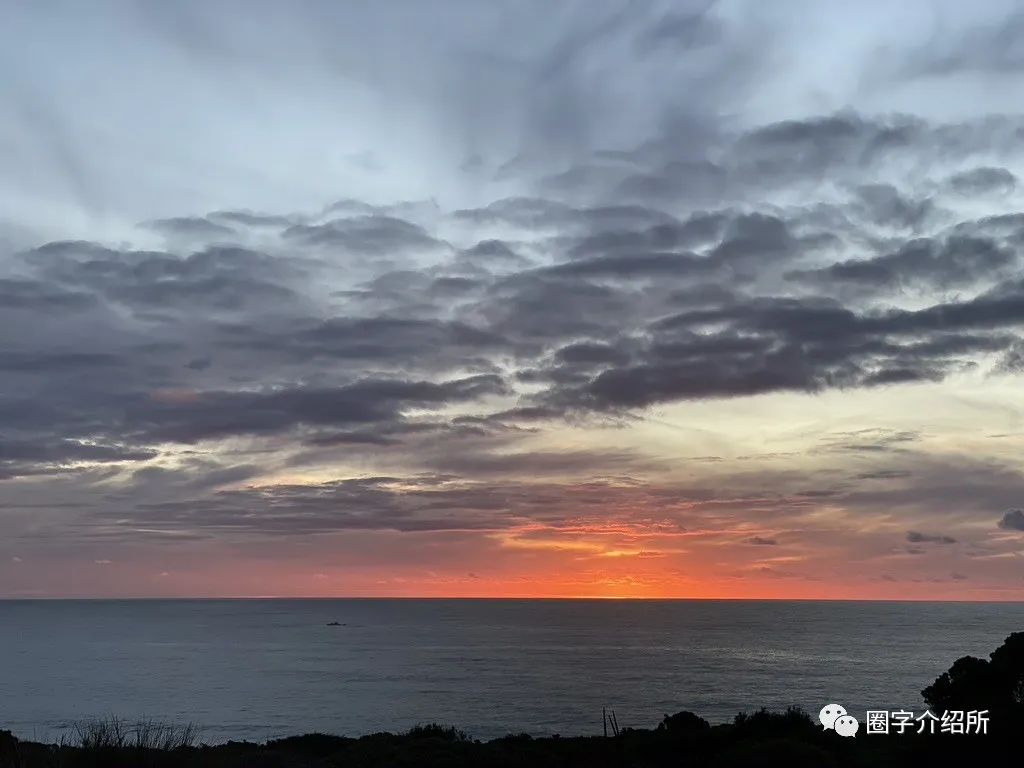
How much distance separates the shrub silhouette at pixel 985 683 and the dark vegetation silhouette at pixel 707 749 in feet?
0.14

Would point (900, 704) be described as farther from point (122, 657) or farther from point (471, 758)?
point (122, 657)

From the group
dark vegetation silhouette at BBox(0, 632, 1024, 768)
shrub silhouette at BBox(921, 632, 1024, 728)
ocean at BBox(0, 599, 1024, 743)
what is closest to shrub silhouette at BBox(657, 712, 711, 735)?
dark vegetation silhouette at BBox(0, 632, 1024, 768)

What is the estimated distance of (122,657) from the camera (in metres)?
159

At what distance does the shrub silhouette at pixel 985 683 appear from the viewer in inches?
1499

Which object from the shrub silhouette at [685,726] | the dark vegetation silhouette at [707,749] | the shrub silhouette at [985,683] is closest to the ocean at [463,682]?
the shrub silhouette at [685,726]

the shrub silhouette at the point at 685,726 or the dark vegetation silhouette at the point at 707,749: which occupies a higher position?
the dark vegetation silhouette at the point at 707,749

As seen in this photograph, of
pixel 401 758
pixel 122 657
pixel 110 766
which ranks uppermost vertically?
pixel 110 766

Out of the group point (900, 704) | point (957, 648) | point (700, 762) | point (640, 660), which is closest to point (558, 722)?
point (900, 704)

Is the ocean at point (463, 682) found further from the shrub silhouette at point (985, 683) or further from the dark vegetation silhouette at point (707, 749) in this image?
the shrub silhouette at point (985, 683)

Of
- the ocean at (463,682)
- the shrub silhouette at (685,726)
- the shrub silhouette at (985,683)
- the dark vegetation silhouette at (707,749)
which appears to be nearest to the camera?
the dark vegetation silhouette at (707,749)

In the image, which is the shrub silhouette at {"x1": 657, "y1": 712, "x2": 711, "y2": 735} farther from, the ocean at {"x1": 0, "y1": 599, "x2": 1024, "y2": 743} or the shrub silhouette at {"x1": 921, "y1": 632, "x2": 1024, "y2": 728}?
the ocean at {"x1": 0, "y1": 599, "x2": 1024, "y2": 743}

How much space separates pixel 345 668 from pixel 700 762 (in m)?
108

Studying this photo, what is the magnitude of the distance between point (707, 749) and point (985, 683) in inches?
489

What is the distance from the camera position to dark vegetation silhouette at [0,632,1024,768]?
65.4 feet
